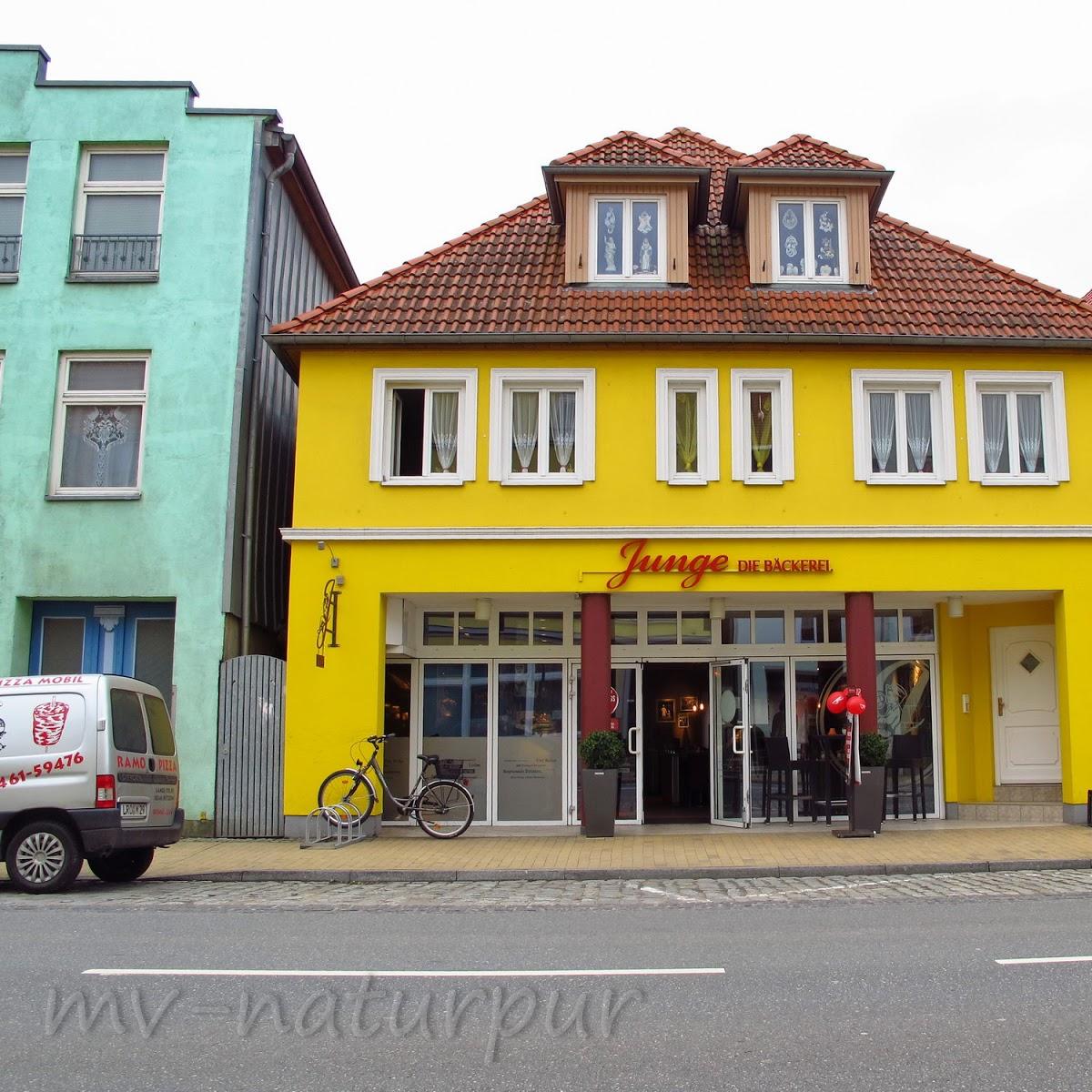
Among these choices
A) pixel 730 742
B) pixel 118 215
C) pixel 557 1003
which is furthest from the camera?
pixel 118 215

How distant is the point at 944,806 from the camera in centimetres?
1845

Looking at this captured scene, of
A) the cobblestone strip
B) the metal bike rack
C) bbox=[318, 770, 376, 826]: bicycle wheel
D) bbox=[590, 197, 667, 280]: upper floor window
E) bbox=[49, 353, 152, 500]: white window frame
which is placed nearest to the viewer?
the cobblestone strip

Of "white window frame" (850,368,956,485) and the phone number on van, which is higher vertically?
"white window frame" (850,368,956,485)

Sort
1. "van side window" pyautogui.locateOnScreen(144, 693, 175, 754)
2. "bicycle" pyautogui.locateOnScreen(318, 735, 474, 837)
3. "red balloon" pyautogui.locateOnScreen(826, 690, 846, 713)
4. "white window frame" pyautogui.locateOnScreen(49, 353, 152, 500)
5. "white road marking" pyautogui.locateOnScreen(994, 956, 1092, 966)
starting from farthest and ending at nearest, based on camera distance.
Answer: "white window frame" pyautogui.locateOnScreen(49, 353, 152, 500)
"bicycle" pyautogui.locateOnScreen(318, 735, 474, 837)
"red balloon" pyautogui.locateOnScreen(826, 690, 846, 713)
"van side window" pyautogui.locateOnScreen(144, 693, 175, 754)
"white road marking" pyautogui.locateOnScreen(994, 956, 1092, 966)

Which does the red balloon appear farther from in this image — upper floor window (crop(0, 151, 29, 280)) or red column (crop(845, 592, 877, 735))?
upper floor window (crop(0, 151, 29, 280))

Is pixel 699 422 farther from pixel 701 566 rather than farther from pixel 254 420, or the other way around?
pixel 254 420

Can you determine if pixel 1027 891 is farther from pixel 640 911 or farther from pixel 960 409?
pixel 960 409

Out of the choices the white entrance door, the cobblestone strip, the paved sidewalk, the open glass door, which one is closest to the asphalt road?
the cobblestone strip

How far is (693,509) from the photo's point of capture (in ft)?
57.1

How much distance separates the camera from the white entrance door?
1828 centimetres

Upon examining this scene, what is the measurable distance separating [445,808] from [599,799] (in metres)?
1.96

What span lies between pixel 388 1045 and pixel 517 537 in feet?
37.3

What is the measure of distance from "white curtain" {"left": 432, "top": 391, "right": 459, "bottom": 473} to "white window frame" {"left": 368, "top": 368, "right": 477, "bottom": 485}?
7cm

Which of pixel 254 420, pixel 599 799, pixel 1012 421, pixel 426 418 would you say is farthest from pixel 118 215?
pixel 1012 421
